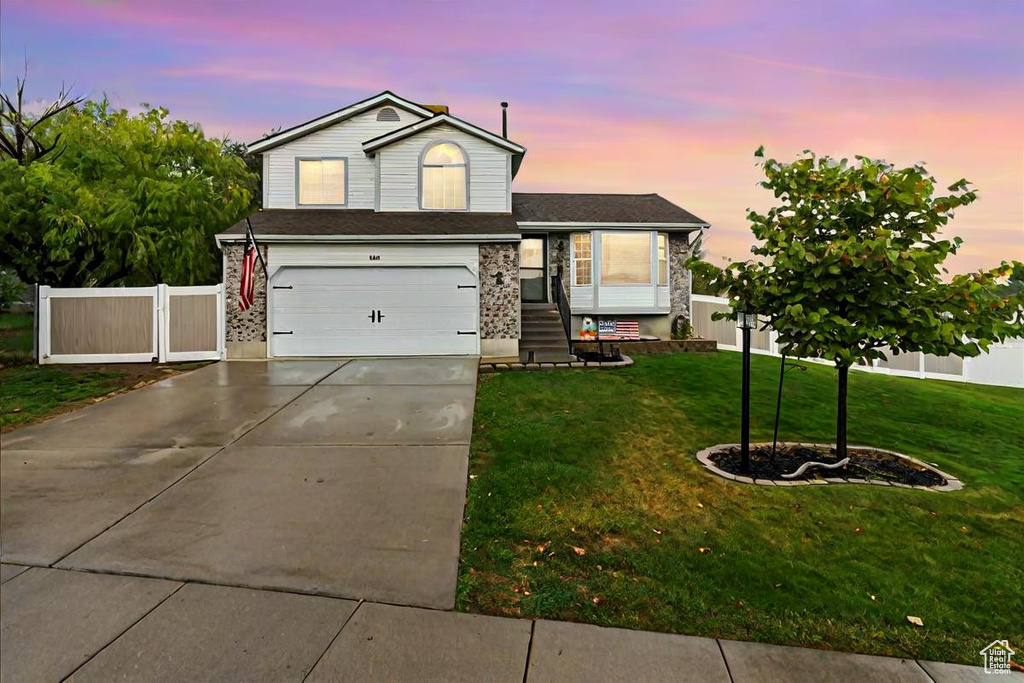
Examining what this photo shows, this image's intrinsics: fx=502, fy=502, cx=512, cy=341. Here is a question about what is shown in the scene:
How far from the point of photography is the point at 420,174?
537 inches

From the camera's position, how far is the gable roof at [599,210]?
1528 cm

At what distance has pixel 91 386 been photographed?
30.8 ft

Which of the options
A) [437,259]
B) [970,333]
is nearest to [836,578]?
[970,333]

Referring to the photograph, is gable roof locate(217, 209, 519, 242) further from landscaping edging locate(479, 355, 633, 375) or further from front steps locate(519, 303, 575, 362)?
landscaping edging locate(479, 355, 633, 375)

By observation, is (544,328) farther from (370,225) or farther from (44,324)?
(44,324)

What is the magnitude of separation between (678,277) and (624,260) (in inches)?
73.9

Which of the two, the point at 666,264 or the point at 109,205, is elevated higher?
the point at 109,205

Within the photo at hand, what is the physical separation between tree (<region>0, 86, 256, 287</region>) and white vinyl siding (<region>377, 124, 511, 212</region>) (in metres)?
6.54

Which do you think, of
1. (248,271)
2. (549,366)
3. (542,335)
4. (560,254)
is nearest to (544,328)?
(542,335)

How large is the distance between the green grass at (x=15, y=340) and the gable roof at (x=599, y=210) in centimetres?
1283

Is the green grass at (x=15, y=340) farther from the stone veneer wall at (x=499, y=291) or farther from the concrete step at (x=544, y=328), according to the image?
the concrete step at (x=544, y=328)

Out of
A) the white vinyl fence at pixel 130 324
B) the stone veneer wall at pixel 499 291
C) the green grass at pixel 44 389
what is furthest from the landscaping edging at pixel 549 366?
the green grass at pixel 44 389

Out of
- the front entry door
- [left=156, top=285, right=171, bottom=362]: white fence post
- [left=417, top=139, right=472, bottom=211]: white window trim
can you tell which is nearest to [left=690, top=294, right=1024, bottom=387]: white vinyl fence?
the front entry door

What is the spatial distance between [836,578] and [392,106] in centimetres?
1483
